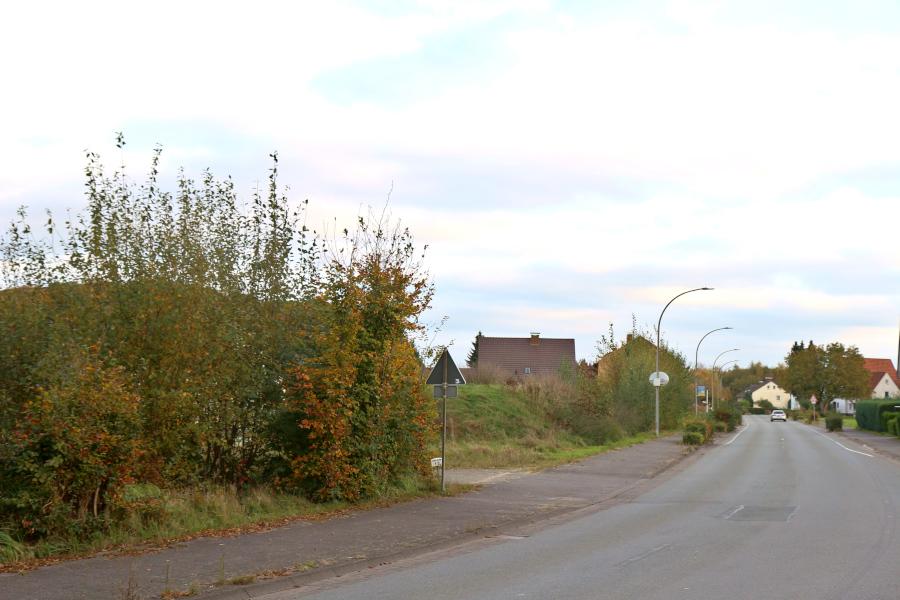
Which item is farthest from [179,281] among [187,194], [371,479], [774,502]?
[774,502]

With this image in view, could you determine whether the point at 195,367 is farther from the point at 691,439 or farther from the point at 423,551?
the point at 691,439

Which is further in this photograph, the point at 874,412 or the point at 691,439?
the point at 874,412

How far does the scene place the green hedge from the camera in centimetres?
5599

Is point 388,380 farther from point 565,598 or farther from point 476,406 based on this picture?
point 476,406

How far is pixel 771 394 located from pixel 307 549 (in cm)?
18370

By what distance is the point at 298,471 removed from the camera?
15.1 meters

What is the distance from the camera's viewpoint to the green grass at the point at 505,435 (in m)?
27.2

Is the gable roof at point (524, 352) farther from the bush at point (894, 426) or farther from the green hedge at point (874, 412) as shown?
the bush at point (894, 426)

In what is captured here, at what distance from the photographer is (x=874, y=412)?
60.2m

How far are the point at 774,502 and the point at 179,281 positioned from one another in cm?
1193

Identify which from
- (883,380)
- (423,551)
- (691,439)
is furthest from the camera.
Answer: (883,380)

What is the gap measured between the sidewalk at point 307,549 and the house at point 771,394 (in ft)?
548

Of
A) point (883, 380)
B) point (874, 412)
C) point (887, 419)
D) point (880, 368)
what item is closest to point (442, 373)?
point (887, 419)

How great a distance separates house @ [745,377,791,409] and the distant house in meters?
102
